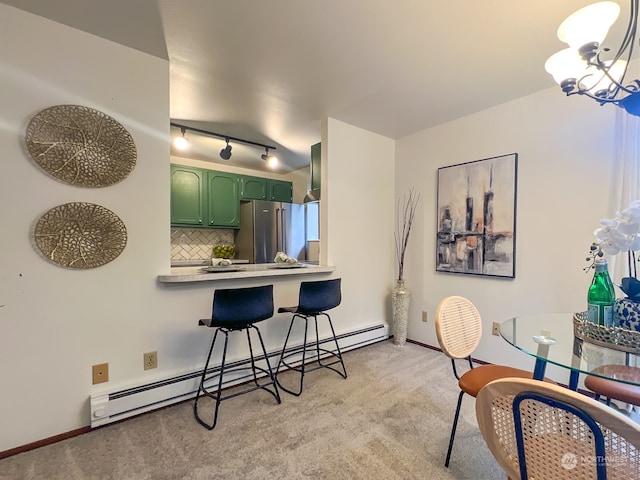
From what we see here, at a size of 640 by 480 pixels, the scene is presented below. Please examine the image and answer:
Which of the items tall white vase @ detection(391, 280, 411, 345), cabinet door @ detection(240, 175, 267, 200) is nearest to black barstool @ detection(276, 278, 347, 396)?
tall white vase @ detection(391, 280, 411, 345)

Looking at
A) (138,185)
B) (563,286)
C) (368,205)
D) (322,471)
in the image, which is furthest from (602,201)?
(138,185)

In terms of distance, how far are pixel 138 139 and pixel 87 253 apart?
0.79 meters

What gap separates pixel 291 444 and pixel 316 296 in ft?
3.24

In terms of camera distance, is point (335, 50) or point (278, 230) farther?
point (278, 230)

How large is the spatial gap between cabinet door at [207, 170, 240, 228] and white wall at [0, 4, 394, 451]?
2.20 m

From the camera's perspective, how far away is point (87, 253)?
180cm

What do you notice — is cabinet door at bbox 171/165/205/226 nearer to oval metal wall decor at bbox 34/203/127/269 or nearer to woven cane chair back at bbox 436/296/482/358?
oval metal wall decor at bbox 34/203/127/269

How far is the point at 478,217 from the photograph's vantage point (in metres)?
2.81

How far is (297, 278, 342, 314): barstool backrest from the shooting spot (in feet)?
7.64

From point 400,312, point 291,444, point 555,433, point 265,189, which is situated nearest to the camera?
point 555,433

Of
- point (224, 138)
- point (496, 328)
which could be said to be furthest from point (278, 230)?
point (496, 328)

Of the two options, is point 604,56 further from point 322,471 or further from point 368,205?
point 322,471

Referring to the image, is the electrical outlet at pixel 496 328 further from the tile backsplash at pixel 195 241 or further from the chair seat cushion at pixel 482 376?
the tile backsplash at pixel 195 241

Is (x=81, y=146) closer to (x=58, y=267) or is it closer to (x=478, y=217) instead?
(x=58, y=267)
